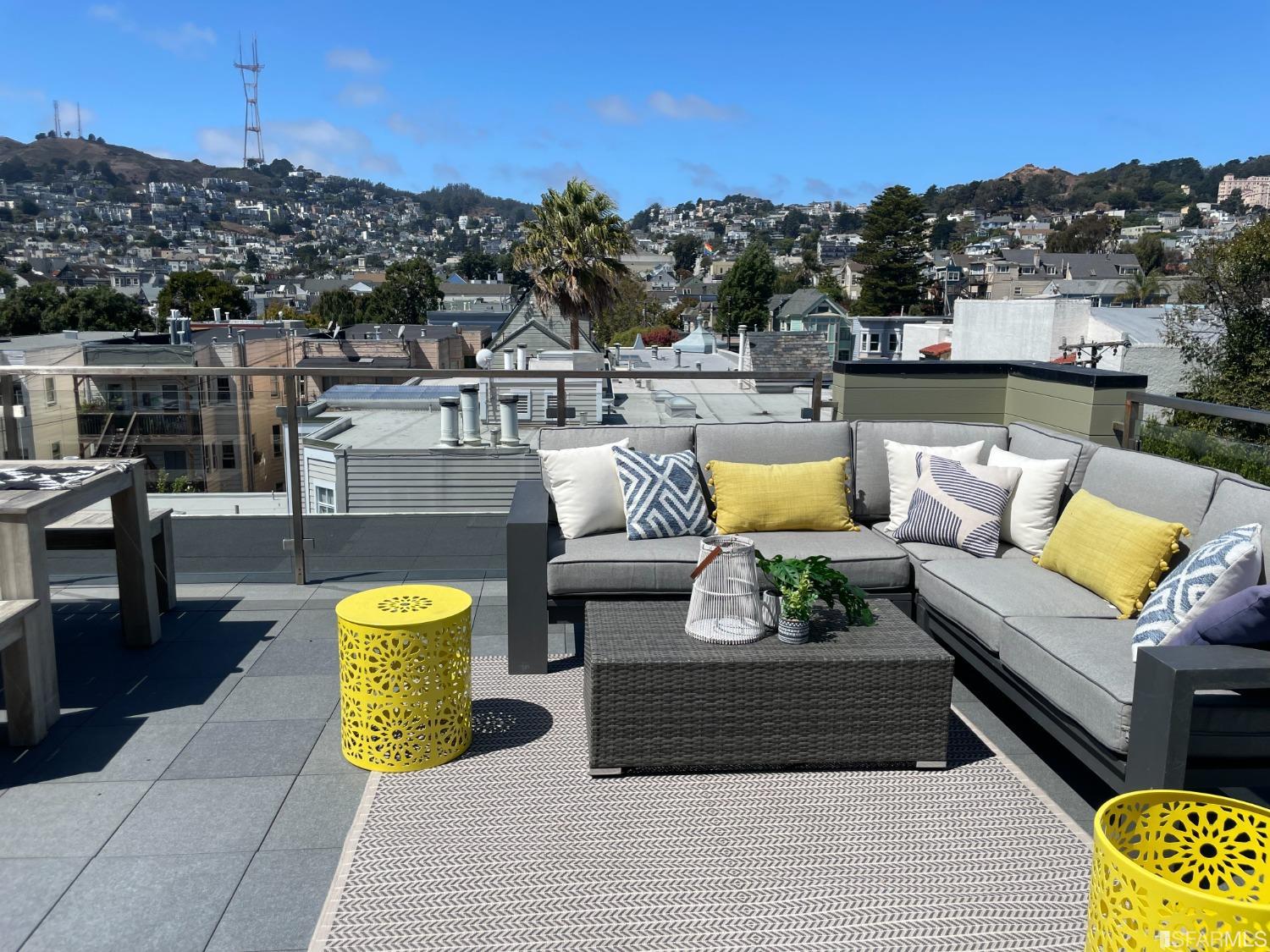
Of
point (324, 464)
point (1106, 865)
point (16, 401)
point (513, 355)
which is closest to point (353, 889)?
point (1106, 865)

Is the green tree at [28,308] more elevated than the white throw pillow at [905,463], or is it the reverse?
the green tree at [28,308]

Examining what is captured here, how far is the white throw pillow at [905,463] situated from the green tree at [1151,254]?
218ft

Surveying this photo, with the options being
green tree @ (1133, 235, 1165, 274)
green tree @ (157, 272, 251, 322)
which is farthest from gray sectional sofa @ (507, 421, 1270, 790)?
green tree @ (1133, 235, 1165, 274)

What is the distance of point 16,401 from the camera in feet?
14.3

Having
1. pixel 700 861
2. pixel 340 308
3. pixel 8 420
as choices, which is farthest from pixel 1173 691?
pixel 340 308

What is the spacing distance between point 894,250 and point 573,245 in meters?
29.3

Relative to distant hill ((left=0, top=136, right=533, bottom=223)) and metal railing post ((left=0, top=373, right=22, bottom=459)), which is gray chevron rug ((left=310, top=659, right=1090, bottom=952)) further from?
distant hill ((left=0, top=136, right=533, bottom=223))

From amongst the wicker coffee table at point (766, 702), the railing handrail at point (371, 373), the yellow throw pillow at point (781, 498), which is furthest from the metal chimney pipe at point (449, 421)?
the wicker coffee table at point (766, 702)

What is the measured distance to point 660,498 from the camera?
12.2ft

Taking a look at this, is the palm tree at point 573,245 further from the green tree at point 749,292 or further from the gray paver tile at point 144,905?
the green tree at point 749,292

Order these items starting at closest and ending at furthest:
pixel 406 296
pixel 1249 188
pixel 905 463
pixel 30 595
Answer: pixel 30 595 < pixel 905 463 < pixel 406 296 < pixel 1249 188

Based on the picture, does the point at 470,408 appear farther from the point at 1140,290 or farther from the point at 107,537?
the point at 1140,290

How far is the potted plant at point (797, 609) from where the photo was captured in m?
2.72

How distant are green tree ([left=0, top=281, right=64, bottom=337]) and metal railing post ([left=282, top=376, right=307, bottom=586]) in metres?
55.2
